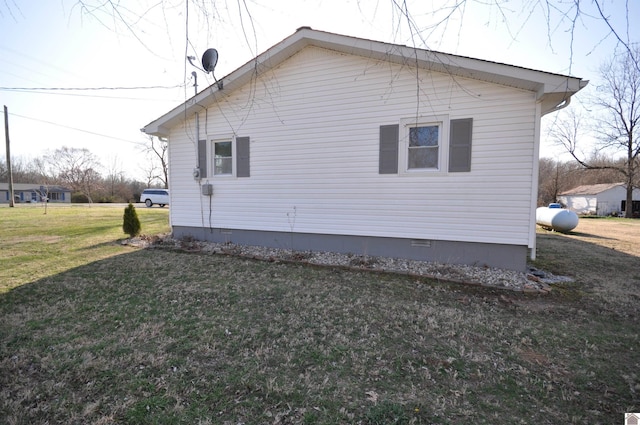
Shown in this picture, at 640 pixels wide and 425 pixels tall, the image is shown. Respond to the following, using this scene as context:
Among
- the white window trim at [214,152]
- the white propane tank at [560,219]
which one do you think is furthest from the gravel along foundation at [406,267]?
the white propane tank at [560,219]

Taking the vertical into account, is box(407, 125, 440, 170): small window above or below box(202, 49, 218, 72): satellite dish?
below

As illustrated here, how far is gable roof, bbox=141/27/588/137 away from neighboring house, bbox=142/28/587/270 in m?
0.03

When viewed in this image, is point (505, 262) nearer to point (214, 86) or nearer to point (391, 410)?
point (391, 410)

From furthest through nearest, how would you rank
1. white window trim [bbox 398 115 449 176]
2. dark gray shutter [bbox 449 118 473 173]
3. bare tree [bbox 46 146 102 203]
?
bare tree [bbox 46 146 102 203] → white window trim [bbox 398 115 449 176] → dark gray shutter [bbox 449 118 473 173]

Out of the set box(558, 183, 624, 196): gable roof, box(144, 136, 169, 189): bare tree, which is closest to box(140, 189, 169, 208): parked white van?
box(144, 136, 169, 189): bare tree

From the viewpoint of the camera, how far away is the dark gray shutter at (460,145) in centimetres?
570

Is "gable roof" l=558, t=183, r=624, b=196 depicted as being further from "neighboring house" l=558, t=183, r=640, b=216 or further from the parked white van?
the parked white van

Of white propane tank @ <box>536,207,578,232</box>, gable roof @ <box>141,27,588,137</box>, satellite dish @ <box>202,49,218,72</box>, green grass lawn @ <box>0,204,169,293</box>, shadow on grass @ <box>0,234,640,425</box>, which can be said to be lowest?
shadow on grass @ <box>0,234,640,425</box>

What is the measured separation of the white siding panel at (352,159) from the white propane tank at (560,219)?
9294 mm

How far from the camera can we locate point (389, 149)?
20.5ft

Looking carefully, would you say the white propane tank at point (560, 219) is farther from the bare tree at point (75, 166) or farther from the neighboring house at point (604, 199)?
the bare tree at point (75, 166)

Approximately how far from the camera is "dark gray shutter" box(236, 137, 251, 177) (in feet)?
24.7

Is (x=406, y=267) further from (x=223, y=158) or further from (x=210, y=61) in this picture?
(x=223, y=158)

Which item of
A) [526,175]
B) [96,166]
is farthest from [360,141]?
[96,166]
